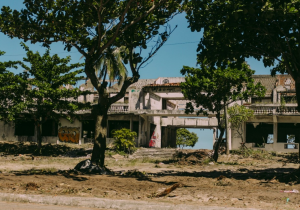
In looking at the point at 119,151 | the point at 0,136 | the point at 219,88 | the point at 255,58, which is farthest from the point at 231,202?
the point at 0,136

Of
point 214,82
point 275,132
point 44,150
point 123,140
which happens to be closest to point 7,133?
point 44,150

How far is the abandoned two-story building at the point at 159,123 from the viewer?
29.8 metres

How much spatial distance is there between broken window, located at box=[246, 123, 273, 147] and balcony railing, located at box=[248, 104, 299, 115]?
2371 mm

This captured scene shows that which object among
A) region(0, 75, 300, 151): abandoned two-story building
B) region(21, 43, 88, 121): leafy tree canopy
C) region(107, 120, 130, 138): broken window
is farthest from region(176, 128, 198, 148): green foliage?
region(21, 43, 88, 121): leafy tree canopy

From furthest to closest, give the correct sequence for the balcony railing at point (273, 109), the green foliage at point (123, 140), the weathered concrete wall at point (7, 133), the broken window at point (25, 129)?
the broken window at point (25, 129), the weathered concrete wall at point (7, 133), the balcony railing at point (273, 109), the green foliage at point (123, 140)

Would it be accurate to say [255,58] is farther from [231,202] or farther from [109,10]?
[231,202]

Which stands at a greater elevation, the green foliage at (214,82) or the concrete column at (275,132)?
the green foliage at (214,82)

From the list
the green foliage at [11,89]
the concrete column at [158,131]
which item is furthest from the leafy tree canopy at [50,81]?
the concrete column at [158,131]

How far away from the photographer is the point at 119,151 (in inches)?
1081

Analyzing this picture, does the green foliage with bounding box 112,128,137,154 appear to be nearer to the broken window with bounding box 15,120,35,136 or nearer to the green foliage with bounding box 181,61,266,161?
the green foliage with bounding box 181,61,266,161

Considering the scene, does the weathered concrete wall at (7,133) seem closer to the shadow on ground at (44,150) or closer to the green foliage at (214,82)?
the shadow on ground at (44,150)

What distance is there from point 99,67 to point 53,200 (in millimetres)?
25960

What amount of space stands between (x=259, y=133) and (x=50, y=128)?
21.2 metres

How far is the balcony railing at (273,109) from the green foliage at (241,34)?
18390mm
